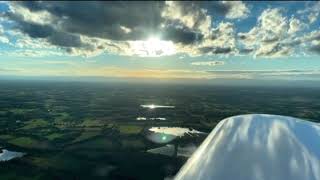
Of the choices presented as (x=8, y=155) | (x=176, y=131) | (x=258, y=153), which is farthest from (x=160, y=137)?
(x=258, y=153)

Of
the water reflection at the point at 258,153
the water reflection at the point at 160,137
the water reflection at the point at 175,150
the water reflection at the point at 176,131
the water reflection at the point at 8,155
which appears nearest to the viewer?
the water reflection at the point at 258,153

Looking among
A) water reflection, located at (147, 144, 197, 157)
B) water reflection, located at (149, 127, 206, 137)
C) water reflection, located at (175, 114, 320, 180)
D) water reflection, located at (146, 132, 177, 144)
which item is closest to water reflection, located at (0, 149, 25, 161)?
water reflection, located at (147, 144, 197, 157)

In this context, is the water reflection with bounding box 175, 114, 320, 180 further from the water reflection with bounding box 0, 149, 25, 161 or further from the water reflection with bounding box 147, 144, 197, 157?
the water reflection with bounding box 0, 149, 25, 161

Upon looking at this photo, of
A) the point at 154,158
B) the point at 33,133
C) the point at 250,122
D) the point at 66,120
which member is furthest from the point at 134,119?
the point at 250,122

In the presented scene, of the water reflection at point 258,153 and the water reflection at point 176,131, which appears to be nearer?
the water reflection at point 258,153

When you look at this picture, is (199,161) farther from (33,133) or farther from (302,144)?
(33,133)

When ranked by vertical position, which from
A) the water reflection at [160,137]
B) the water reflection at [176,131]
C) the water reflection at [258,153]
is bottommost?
the water reflection at [176,131]

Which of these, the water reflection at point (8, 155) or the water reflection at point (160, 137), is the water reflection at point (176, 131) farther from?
the water reflection at point (8, 155)

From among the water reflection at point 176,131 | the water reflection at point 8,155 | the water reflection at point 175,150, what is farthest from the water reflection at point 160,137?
the water reflection at point 8,155

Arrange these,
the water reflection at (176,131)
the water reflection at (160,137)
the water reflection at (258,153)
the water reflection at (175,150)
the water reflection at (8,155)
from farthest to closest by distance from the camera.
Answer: the water reflection at (176,131) < the water reflection at (160,137) < the water reflection at (175,150) < the water reflection at (8,155) < the water reflection at (258,153)

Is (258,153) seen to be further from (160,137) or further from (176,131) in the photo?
(176,131)
